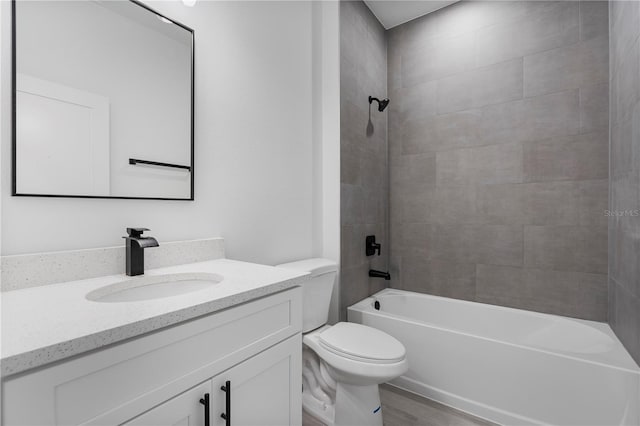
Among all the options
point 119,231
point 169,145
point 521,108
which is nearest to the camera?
point 119,231

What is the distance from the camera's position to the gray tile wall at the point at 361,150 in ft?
7.01

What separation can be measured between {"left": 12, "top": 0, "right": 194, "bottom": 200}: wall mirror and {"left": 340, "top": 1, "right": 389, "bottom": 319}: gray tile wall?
1.10 metres

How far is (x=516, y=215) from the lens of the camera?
7.11 feet

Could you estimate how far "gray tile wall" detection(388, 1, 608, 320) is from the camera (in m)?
1.94

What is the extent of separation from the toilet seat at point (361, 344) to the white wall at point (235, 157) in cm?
56

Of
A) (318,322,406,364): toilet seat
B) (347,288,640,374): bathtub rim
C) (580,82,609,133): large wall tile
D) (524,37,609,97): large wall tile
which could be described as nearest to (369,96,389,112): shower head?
(524,37,609,97): large wall tile

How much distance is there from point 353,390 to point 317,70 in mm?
2029

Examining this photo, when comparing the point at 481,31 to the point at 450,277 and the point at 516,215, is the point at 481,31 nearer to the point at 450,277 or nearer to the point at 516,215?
the point at 516,215

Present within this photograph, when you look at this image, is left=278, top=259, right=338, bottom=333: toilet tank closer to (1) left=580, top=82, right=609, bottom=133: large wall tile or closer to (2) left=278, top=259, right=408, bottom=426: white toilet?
(2) left=278, top=259, right=408, bottom=426: white toilet

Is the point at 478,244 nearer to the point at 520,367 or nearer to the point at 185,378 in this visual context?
the point at 520,367

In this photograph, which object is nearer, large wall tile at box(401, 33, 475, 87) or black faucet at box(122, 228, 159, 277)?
black faucet at box(122, 228, 159, 277)

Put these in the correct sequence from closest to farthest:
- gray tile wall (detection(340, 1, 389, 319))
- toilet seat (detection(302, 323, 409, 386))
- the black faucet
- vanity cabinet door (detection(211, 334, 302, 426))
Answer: vanity cabinet door (detection(211, 334, 302, 426)) < the black faucet < toilet seat (detection(302, 323, 409, 386)) < gray tile wall (detection(340, 1, 389, 319))

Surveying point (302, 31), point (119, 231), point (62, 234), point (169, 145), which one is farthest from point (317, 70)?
point (62, 234)

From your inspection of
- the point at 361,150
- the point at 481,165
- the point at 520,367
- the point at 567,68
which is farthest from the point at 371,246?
the point at 567,68
